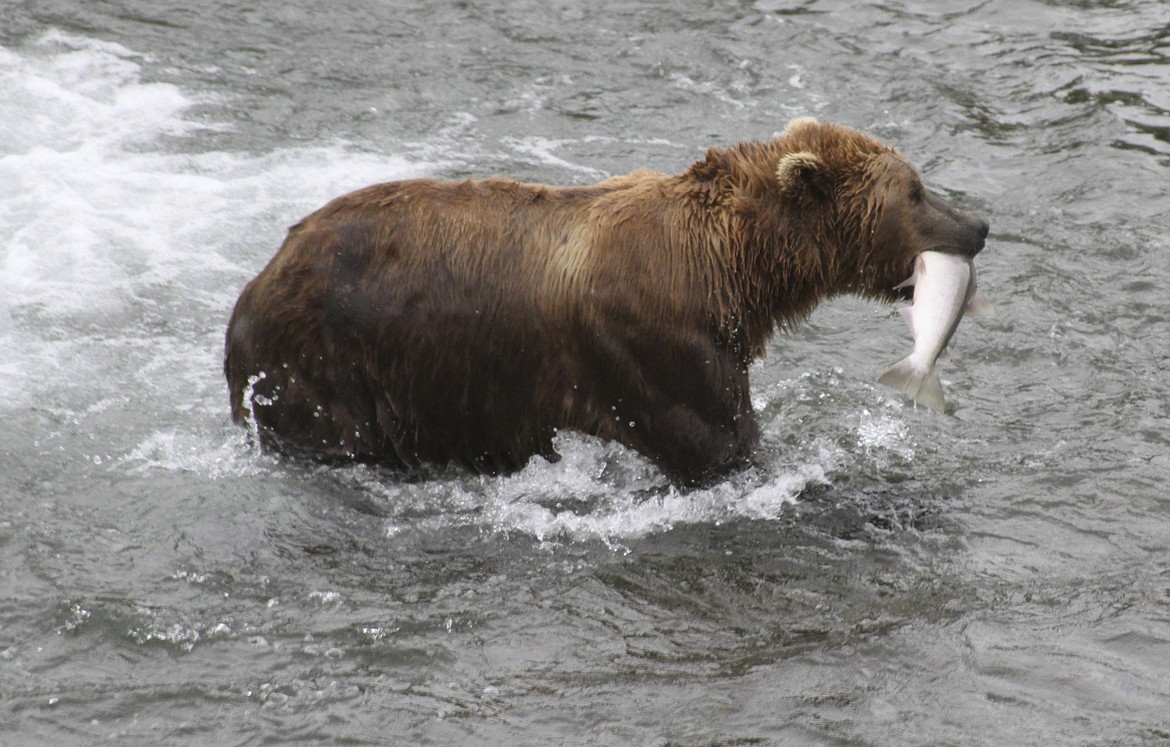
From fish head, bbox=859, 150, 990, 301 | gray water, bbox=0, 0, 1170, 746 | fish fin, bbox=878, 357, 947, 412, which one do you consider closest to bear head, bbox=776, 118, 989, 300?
fish head, bbox=859, 150, 990, 301

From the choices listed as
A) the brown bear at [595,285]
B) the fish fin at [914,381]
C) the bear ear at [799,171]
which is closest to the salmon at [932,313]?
the fish fin at [914,381]

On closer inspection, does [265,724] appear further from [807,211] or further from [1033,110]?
[1033,110]

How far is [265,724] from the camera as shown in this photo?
15.4ft

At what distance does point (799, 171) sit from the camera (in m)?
5.77

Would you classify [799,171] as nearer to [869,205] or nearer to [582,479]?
[869,205]

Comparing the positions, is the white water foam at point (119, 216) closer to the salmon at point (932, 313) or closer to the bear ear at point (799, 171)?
the bear ear at point (799, 171)

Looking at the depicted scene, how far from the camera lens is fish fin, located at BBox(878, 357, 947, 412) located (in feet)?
17.8

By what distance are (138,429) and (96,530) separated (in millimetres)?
984

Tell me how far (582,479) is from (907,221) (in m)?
1.83

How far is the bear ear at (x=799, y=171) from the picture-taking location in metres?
5.73

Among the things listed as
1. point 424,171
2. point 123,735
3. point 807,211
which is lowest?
point 123,735

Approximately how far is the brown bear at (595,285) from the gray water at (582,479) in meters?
0.40

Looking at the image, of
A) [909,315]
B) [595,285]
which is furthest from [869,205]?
[595,285]

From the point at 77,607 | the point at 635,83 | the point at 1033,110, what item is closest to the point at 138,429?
the point at 77,607
